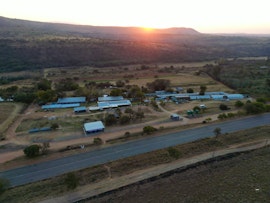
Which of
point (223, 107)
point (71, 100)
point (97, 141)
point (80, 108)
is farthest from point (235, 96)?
point (71, 100)

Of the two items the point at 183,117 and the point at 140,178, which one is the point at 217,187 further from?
the point at 183,117

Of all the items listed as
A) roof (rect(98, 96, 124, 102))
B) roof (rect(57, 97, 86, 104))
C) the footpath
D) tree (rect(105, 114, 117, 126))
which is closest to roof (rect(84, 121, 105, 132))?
tree (rect(105, 114, 117, 126))

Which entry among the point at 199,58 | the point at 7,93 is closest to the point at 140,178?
the point at 7,93

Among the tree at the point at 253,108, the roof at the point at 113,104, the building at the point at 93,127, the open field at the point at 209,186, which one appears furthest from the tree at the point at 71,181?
the tree at the point at 253,108

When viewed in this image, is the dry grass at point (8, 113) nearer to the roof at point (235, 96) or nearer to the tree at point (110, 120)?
the tree at point (110, 120)

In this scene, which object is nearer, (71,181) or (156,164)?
(71,181)

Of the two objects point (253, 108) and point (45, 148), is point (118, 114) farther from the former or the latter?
point (253, 108)
